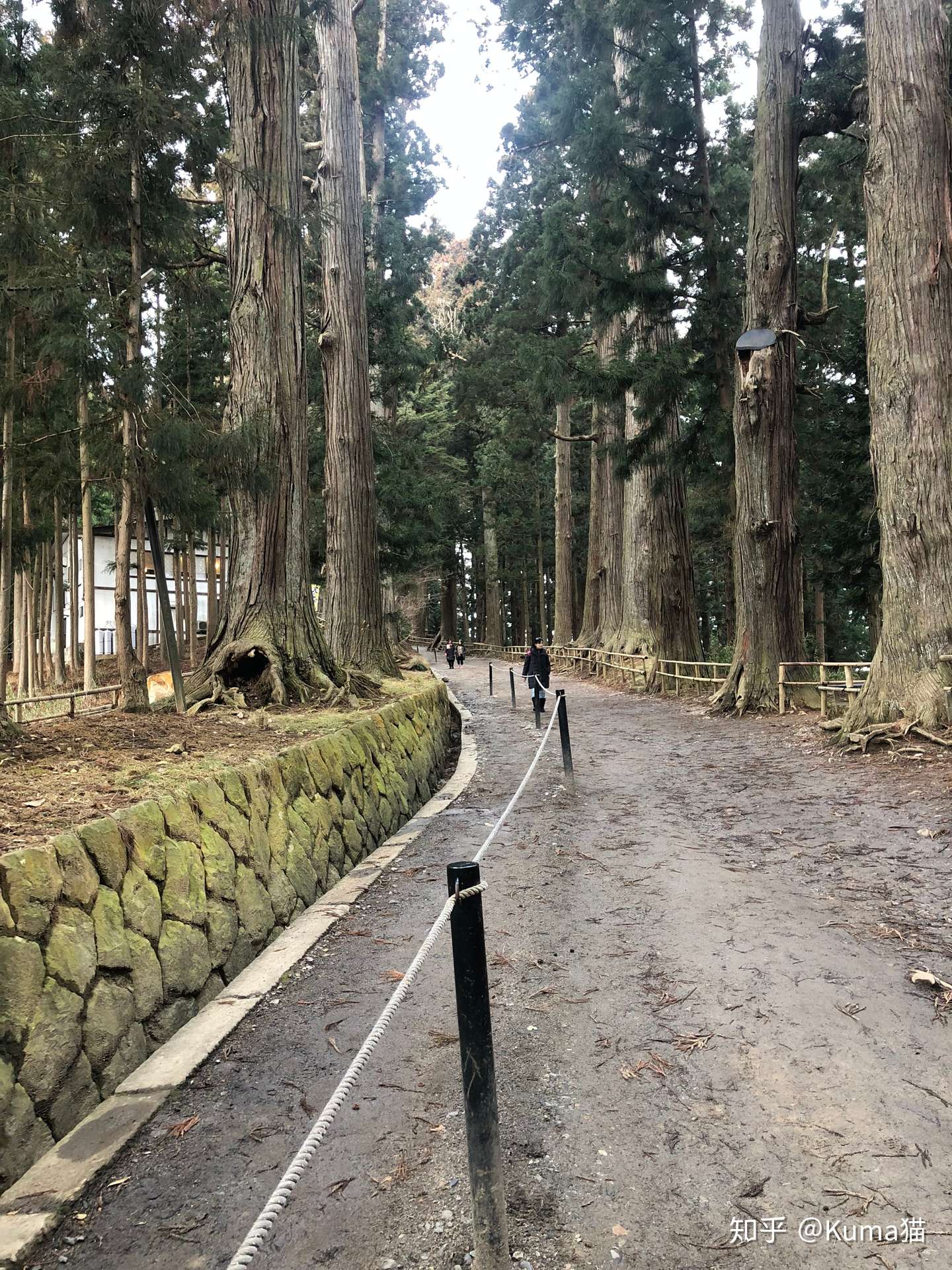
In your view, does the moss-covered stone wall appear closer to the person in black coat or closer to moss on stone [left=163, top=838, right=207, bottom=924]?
moss on stone [left=163, top=838, right=207, bottom=924]

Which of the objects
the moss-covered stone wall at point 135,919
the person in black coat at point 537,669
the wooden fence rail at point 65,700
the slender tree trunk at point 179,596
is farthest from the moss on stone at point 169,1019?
the slender tree trunk at point 179,596

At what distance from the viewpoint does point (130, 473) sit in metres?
6.46

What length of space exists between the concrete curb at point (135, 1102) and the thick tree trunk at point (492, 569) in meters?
38.5

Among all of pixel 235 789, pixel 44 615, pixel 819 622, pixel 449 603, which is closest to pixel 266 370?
pixel 235 789

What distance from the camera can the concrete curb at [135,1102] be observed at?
2.22m

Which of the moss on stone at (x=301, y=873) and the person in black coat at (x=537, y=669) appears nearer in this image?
the moss on stone at (x=301, y=873)

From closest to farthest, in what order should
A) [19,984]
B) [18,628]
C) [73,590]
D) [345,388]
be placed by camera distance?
1. [19,984]
2. [345,388]
3. [73,590]
4. [18,628]

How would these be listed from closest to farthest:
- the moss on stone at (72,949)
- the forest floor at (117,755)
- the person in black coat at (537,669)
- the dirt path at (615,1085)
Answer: the dirt path at (615,1085)
the moss on stone at (72,949)
the forest floor at (117,755)
the person in black coat at (537,669)

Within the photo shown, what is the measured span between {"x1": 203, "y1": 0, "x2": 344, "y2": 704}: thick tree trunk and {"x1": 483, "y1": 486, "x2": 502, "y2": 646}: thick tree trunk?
111 ft

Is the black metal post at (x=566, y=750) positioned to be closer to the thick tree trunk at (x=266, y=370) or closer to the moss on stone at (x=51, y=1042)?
the thick tree trunk at (x=266, y=370)

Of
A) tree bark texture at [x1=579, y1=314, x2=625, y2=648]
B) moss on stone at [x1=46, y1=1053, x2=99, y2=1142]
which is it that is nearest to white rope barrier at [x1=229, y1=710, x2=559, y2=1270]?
moss on stone at [x1=46, y1=1053, x2=99, y2=1142]

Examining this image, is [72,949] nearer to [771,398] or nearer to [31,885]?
[31,885]

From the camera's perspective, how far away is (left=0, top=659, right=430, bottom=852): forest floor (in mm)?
3412

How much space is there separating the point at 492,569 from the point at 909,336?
3434cm
